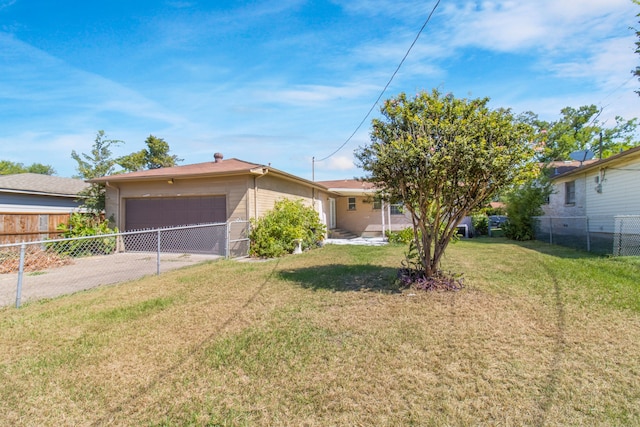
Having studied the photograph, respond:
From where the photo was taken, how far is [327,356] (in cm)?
328

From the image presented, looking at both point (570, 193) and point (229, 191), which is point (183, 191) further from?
point (570, 193)

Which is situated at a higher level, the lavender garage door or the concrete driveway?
the lavender garage door

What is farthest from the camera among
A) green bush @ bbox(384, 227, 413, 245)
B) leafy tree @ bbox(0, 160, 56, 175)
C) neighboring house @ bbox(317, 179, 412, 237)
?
leafy tree @ bbox(0, 160, 56, 175)

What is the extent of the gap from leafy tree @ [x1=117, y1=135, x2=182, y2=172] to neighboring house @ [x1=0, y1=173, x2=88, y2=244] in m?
18.0

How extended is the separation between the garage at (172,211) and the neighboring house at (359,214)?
23.6ft

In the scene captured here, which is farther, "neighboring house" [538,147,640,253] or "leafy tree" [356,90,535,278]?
"neighboring house" [538,147,640,253]

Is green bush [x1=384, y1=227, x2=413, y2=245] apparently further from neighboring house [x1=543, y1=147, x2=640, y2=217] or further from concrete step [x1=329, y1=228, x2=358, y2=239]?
neighboring house [x1=543, y1=147, x2=640, y2=217]

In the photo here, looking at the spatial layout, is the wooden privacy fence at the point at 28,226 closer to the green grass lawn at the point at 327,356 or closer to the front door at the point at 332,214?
the green grass lawn at the point at 327,356

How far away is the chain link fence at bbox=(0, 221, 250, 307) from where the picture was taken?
251 inches

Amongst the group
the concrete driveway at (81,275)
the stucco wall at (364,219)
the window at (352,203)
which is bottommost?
the concrete driveway at (81,275)

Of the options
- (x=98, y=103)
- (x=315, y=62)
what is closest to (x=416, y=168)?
(x=315, y=62)

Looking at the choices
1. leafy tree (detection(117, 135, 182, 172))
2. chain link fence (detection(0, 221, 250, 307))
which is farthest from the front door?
leafy tree (detection(117, 135, 182, 172))

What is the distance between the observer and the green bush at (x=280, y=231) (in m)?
10.4

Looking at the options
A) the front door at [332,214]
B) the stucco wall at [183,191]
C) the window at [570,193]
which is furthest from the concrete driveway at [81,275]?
the window at [570,193]
